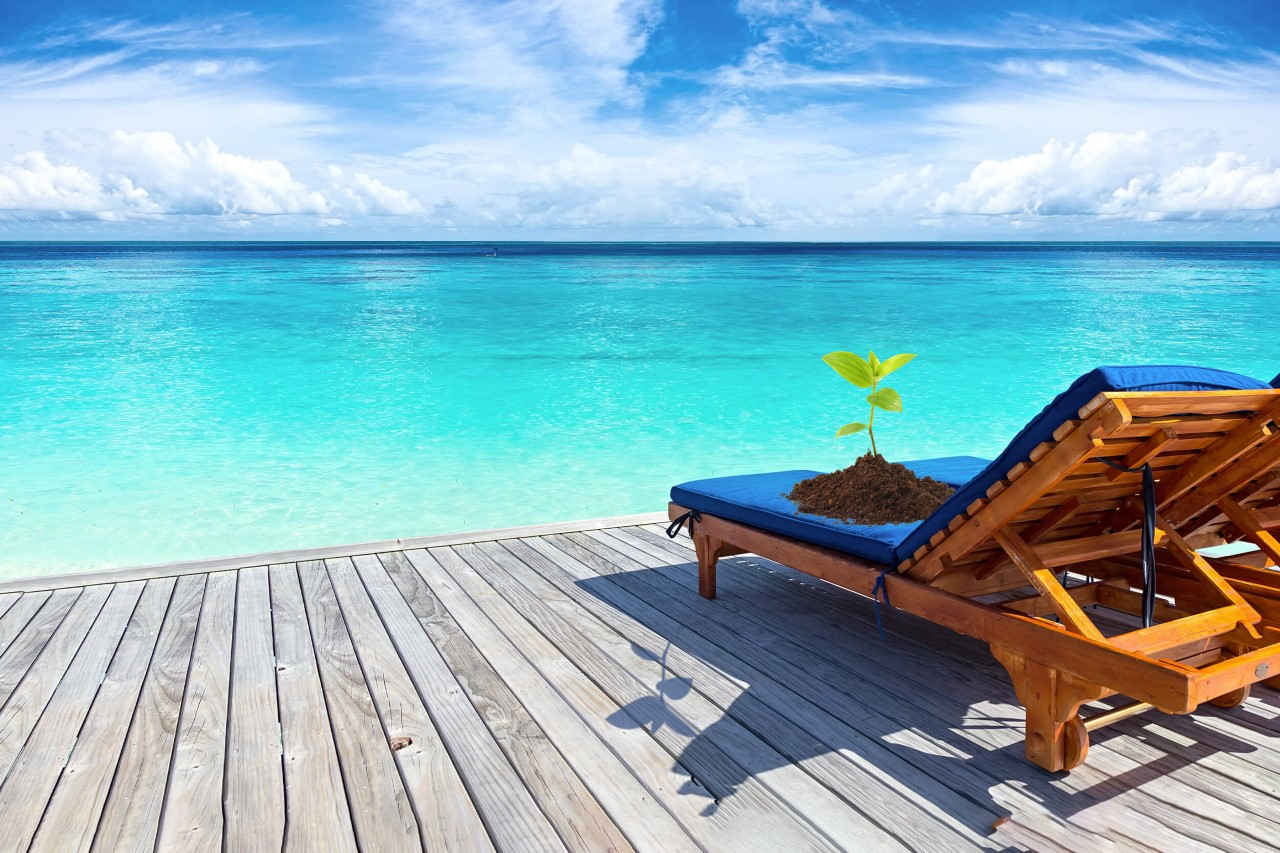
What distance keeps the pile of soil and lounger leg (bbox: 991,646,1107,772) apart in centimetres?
75

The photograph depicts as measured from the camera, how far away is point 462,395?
425 inches

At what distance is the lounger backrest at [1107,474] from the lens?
165cm

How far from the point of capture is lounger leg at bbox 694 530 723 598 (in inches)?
120

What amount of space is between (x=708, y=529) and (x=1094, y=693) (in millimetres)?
1420

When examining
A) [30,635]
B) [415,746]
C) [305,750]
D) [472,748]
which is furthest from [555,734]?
[30,635]

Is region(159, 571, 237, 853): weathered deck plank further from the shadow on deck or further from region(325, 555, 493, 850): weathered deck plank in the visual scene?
the shadow on deck

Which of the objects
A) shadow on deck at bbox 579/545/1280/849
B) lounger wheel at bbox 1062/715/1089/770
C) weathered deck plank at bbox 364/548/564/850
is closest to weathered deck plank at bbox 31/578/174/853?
weathered deck plank at bbox 364/548/564/850

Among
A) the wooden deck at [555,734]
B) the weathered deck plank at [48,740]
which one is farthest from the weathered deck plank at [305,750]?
the weathered deck plank at [48,740]

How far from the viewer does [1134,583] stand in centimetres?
249

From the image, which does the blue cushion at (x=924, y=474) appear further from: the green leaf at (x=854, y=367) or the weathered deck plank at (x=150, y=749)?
the weathered deck plank at (x=150, y=749)

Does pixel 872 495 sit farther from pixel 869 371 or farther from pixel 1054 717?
pixel 1054 717

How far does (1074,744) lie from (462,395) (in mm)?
9496

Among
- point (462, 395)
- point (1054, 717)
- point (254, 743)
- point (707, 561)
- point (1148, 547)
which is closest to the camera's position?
point (1054, 717)

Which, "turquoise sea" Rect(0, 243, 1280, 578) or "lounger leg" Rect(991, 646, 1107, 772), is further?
"turquoise sea" Rect(0, 243, 1280, 578)
